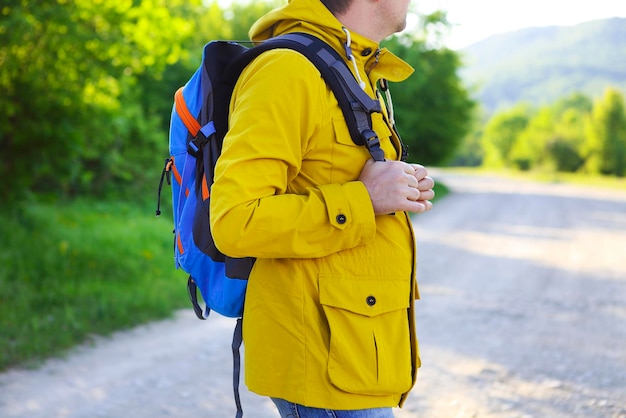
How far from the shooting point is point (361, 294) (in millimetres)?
1787

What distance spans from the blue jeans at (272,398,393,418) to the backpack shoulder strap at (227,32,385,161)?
2.19 ft

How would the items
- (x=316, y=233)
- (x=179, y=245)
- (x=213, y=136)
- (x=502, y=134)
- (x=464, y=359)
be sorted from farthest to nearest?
1. (x=502, y=134)
2. (x=464, y=359)
3. (x=179, y=245)
4. (x=213, y=136)
5. (x=316, y=233)

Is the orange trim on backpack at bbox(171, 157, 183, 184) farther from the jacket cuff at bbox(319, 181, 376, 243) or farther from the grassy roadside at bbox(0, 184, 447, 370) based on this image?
the grassy roadside at bbox(0, 184, 447, 370)

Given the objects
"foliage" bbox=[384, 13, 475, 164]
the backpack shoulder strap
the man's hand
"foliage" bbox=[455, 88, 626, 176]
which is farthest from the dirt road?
"foliage" bbox=[455, 88, 626, 176]

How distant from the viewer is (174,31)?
9055 millimetres

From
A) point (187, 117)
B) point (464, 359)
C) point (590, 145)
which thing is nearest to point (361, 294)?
A: point (187, 117)

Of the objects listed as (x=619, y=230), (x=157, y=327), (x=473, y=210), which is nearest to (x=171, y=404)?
(x=157, y=327)

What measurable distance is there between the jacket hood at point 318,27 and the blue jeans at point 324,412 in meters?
0.94

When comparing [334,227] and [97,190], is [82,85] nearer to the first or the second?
[97,190]

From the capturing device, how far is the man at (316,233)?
1.68 m

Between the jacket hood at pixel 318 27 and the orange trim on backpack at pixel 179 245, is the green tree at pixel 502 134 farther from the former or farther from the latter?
the orange trim on backpack at pixel 179 245

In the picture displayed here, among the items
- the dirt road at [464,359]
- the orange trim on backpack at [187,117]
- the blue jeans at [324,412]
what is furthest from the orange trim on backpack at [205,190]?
the dirt road at [464,359]

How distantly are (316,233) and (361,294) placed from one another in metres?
0.21

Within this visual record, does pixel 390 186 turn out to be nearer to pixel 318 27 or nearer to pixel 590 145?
pixel 318 27
